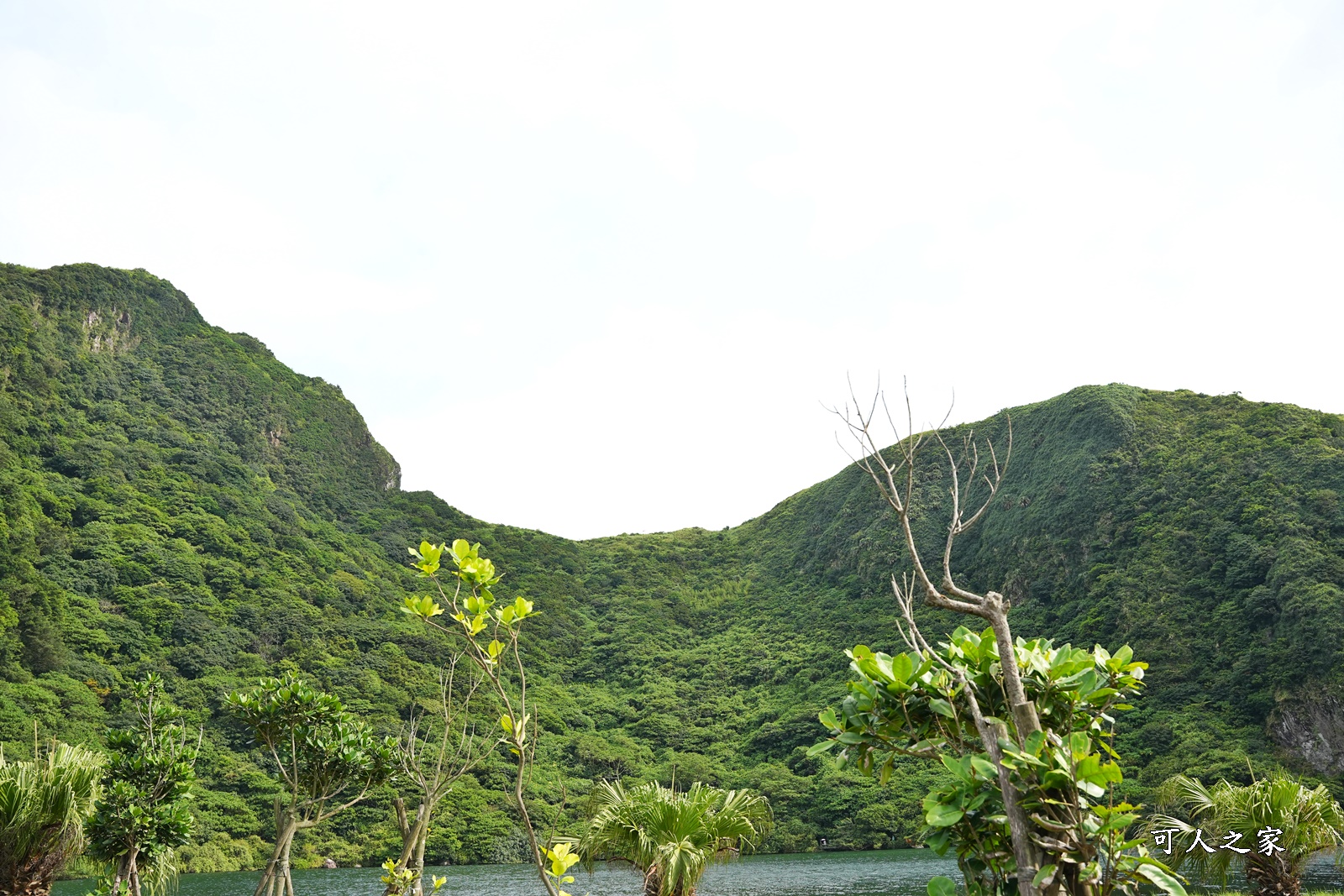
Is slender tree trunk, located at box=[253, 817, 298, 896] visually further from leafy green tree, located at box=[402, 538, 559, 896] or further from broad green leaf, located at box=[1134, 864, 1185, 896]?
broad green leaf, located at box=[1134, 864, 1185, 896]

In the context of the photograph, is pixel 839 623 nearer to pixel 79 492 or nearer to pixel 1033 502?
pixel 1033 502

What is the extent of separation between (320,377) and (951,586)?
100 metres

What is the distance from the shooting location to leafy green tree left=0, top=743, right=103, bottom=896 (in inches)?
358

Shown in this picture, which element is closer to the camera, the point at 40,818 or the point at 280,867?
the point at 280,867

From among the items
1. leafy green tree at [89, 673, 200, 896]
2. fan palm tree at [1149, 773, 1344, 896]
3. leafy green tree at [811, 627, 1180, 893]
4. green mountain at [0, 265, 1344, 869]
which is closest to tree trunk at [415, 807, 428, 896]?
leafy green tree at [89, 673, 200, 896]

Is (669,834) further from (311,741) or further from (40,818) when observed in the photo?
(40,818)

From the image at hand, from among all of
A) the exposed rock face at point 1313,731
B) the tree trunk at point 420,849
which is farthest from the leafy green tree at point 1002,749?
the exposed rock face at point 1313,731

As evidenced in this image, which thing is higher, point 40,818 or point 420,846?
point 40,818

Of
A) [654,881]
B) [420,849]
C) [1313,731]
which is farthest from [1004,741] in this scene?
[1313,731]

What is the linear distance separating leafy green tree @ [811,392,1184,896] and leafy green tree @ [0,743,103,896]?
9.79 metres

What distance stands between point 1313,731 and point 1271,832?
31371 millimetres

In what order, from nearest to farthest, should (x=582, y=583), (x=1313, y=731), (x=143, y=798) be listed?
(x=143, y=798)
(x=1313, y=731)
(x=582, y=583)

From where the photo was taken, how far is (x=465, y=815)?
4191 cm

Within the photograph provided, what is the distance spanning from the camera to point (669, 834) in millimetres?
8969
